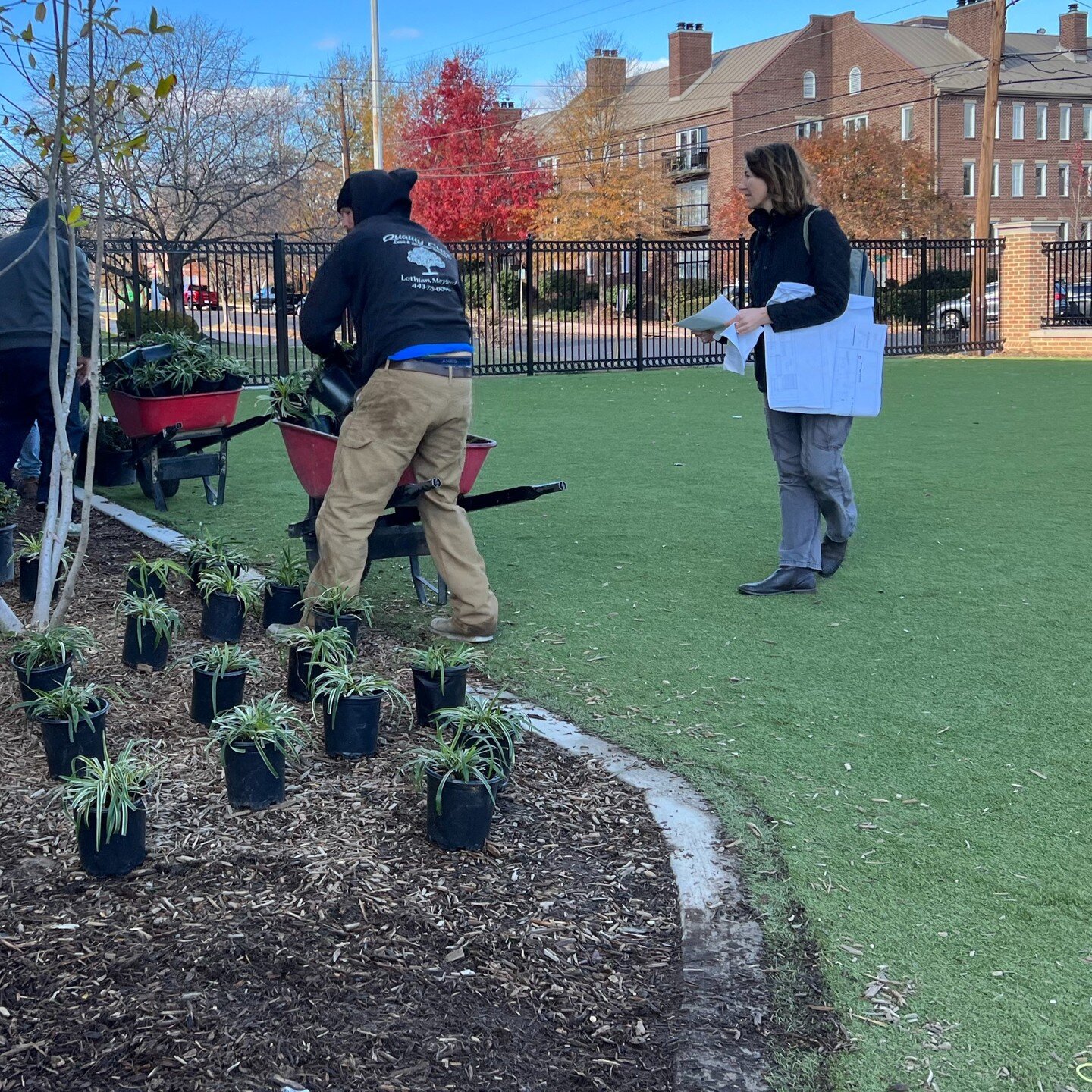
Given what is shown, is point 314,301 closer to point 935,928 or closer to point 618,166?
point 935,928

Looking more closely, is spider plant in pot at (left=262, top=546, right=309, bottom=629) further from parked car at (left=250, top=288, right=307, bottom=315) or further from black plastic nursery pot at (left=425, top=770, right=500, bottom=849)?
parked car at (left=250, top=288, right=307, bottom=315)

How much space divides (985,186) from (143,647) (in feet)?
86.0

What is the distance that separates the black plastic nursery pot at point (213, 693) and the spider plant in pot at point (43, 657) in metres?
0.45

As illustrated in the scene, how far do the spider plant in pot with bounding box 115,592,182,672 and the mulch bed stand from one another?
798mm

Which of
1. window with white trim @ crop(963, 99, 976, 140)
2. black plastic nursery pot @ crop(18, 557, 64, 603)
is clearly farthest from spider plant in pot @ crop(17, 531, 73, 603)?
window with white trim @ crop(963, 99, 976, 140)

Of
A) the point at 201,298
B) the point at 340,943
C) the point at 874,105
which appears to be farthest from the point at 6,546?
the point at 874,105

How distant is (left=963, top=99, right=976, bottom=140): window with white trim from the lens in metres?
63.0

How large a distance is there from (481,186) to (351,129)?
8653 millimetres

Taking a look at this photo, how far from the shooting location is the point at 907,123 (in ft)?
205

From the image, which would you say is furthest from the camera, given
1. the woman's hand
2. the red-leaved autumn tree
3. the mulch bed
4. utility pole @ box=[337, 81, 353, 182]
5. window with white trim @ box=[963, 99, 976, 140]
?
window with white trim @ box=[963, 99, 976, 140]

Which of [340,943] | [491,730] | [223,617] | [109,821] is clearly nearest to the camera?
[340,943]

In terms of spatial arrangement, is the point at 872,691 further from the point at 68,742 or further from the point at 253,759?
the point at 68,742

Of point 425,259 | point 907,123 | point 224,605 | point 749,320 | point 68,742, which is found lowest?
point 68,742

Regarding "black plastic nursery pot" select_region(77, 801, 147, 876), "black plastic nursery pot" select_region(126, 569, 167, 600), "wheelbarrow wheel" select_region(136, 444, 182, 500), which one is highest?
"wheelbarrow wheel" select_region(136, 444, 182, 500)
